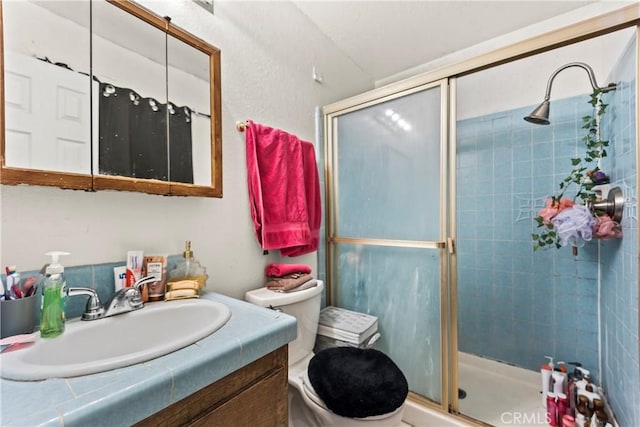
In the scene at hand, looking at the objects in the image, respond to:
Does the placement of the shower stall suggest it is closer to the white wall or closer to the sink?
the white wall

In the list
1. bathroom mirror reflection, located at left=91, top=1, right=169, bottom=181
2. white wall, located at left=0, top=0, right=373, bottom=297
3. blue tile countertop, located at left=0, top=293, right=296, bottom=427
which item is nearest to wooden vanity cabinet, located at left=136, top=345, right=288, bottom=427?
blue tile countertop, located at left=0, top=293, right=296, bottom=427

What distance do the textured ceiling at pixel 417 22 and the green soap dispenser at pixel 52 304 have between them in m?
1.68

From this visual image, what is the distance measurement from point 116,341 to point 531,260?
7.25ft

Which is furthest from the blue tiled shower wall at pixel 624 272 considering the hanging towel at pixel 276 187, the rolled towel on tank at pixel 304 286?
the hanging towel at pixel 276 187

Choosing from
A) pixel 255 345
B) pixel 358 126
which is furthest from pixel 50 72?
pixel 358 126

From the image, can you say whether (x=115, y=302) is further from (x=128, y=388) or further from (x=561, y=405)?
(x=561, y=405)

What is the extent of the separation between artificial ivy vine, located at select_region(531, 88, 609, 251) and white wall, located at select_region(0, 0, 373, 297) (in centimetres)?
135

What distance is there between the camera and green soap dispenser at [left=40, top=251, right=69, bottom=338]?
0.64 metres

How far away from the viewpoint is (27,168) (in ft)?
2.33

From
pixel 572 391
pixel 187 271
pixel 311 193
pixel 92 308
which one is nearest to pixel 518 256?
pixel 572 391

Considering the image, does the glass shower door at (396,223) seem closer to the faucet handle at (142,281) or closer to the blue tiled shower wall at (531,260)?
the blue tiled shower wall at (531,260)

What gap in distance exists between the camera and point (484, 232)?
2004 millimetres

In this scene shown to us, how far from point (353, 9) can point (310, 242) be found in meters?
1.32

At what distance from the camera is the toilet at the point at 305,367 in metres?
1.00
